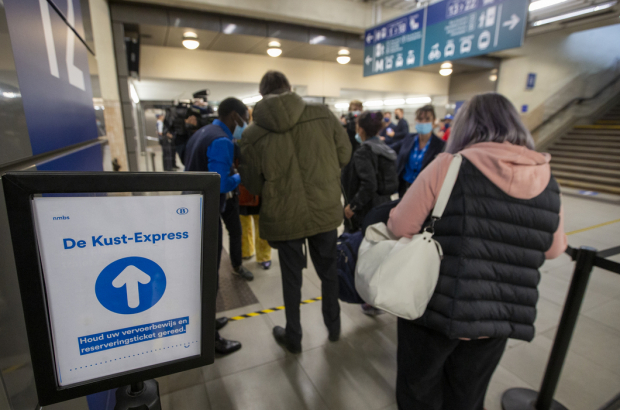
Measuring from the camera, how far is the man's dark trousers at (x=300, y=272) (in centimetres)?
210

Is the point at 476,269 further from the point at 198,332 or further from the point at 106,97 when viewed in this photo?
the point at 106,97

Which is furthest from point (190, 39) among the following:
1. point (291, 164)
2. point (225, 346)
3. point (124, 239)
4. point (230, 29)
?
point (124, 239)

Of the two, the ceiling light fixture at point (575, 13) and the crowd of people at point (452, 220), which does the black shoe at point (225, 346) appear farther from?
the ceiling light fixture at point (575, 13)

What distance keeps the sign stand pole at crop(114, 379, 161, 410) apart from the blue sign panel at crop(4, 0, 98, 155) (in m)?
0.63

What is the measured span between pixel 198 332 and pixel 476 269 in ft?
3.33

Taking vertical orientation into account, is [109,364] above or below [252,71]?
below

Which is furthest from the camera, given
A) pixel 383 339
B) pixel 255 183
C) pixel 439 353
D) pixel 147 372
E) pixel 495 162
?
pixel 383 339

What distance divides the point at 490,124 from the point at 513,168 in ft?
0.72

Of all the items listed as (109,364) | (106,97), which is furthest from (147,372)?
(106,97)

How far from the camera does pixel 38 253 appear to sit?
58 centimetres

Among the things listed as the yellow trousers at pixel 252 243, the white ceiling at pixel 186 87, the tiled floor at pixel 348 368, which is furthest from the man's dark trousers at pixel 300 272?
the white ceiling at pixel 186 87

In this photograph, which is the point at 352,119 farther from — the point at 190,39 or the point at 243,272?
the point at 190,39

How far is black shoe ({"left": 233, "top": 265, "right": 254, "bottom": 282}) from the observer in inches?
129

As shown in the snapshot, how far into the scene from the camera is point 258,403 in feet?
6.00
